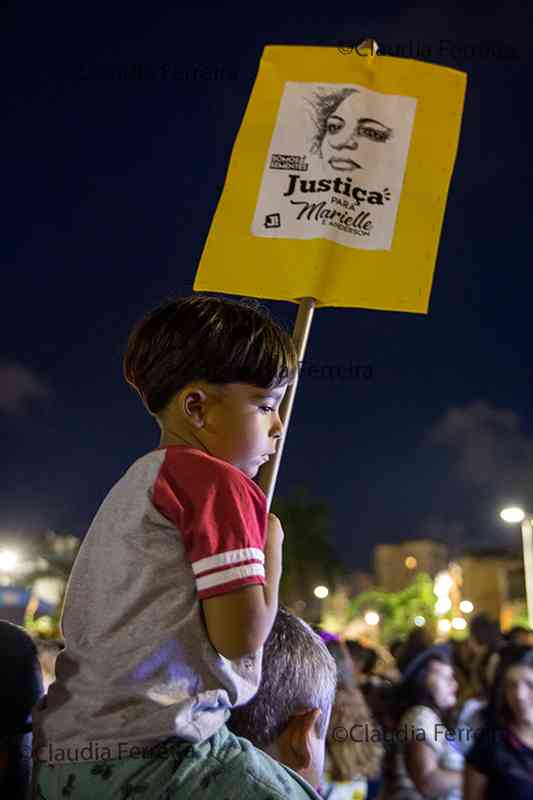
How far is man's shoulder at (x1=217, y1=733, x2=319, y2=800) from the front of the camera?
159 cm

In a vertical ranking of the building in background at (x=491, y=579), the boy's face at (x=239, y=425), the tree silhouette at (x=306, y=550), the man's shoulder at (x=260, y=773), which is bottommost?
the man's shoulder at (x=260, y=773)

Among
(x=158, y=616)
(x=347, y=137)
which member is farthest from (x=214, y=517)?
(x=347, y=137)

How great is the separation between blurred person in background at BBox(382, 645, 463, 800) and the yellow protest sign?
3742mm

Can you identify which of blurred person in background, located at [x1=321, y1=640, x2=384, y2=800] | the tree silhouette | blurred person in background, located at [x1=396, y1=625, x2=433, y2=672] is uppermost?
the tree silhouette

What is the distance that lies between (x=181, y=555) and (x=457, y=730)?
17.5 ft

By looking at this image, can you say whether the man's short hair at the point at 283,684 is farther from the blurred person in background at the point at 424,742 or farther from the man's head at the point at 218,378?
the blurred person in background at the point at 424,742

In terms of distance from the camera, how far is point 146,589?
164 cm

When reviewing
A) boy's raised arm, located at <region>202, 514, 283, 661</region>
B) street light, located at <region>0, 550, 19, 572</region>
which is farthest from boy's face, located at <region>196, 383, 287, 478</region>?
street light, located at <region>0, 550, 19, 572</region>

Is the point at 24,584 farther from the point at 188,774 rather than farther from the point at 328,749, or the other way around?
the point at 188,774

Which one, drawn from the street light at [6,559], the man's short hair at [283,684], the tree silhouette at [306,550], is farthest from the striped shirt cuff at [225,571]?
the tree silhouette at [306,550]

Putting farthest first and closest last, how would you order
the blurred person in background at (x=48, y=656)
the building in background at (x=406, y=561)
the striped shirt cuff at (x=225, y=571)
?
the building in background at (x=406, y=561), the blurred person in background at (x=48, y=656), the striped shirt cuff at (x=225, y=571)

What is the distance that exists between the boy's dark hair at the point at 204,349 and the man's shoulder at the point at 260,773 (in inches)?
24.5

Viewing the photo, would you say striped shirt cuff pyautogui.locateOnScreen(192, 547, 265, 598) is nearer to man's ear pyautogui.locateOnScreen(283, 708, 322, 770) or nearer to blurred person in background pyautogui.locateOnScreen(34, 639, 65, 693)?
man's ear pyautogui.locateOnScreen(283, 708, 322, 770)

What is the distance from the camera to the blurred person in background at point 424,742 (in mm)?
5770
